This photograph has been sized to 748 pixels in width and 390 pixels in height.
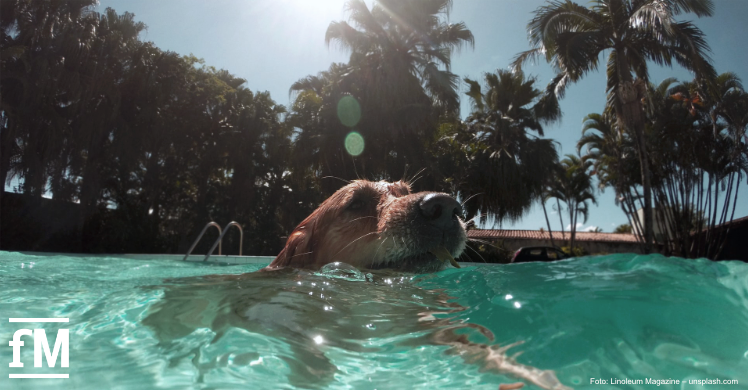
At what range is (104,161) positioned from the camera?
20.9 metres

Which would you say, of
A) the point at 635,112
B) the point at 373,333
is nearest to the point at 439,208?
the point at 373,333

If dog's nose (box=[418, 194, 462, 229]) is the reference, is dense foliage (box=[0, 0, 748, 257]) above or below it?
above

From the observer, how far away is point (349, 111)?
19797 mm

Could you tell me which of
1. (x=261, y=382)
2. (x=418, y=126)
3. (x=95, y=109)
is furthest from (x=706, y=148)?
(x=95, y=109)

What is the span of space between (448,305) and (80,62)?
2187cm

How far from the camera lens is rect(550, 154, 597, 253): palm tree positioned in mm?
37812

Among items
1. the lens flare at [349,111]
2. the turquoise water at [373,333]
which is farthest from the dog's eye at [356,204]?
the lens flare at [349,111]

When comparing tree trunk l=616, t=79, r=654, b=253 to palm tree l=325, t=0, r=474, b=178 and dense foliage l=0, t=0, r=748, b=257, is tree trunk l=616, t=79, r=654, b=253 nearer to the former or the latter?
dense foliage l=0, t=0, r=748, b=257

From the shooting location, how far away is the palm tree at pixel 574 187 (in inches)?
1489

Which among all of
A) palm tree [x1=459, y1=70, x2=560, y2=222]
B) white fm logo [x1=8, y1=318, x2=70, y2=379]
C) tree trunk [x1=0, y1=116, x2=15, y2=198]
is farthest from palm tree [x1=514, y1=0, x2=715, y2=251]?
tree trunk [x1=0, y1=116, x2=15, y2=198]

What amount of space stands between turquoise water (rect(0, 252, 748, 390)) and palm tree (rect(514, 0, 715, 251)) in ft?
55.7

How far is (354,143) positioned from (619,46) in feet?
39.9

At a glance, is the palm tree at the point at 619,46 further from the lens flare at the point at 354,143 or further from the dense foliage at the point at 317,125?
the lens flare at the point at 354,143

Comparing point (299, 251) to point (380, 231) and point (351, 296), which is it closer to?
point (380, 231)
